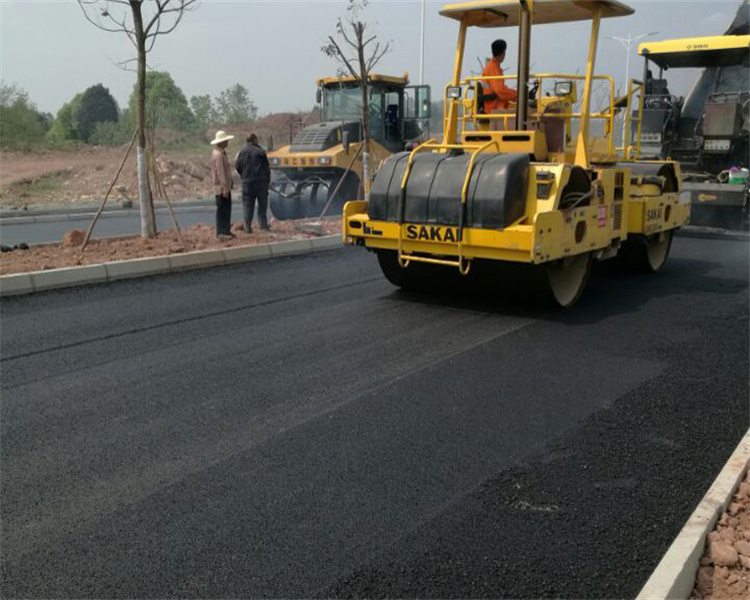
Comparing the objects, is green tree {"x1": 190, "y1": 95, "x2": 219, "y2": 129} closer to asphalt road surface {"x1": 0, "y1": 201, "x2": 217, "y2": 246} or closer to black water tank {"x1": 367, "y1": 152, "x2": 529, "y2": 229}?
asphalt road surface {"x1": 0, "y1": 201, "x2": 217, "y2": 246}

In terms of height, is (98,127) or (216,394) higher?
(98,127)

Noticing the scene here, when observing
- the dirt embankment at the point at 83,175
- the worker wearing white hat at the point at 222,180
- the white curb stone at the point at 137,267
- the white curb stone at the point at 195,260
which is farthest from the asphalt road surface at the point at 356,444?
the dirt embankment at the point at 83,175

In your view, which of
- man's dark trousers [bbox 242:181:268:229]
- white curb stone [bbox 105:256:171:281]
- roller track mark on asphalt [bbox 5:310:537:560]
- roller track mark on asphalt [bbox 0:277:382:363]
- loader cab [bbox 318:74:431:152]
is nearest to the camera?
roller track mark on asphalt [bbox 5:310:537:560]

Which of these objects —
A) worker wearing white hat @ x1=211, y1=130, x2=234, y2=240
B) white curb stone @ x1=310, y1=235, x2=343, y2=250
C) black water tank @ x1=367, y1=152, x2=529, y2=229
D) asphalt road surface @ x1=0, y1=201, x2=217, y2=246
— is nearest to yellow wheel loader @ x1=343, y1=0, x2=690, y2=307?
black water tank @ x1=367, y1=152, x2=529, y2=229

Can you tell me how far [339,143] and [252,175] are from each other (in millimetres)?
4389

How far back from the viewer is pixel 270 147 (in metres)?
17.2

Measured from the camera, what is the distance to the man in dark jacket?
11.9 meters

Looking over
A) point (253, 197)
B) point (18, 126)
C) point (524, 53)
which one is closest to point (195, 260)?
point (253, 197)

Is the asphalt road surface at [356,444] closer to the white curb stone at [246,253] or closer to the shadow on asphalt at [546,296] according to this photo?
the shadow on asphalt at [546,296]

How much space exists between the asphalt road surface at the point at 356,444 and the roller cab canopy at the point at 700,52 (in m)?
7.63

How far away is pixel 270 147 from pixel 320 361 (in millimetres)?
12562

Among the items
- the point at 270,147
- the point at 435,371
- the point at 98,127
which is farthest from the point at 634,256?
the point at 98,127

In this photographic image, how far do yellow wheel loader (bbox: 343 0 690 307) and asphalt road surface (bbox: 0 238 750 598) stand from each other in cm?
65

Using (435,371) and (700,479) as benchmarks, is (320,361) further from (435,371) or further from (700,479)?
(700,479)
